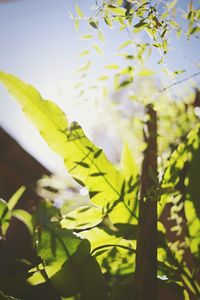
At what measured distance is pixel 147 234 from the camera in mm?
693

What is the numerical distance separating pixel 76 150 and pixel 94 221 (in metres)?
0.23

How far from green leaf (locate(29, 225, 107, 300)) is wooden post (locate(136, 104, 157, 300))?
139mm

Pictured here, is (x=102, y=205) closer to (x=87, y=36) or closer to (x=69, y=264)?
(x=69, y=264)

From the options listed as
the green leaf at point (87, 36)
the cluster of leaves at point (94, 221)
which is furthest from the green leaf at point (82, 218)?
the green leaf at point (87, 36)

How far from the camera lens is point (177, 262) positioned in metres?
0.90

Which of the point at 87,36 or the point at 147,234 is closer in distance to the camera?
the point at 147,234

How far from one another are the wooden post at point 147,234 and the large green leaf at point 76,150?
0.11 meters

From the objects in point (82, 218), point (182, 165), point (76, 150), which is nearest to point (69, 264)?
point (82, 218)

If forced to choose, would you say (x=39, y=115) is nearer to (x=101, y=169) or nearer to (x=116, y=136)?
(x=101, y=169)

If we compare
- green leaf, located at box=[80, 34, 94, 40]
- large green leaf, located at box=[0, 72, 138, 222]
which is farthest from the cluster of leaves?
green leaf, located at box=[80, 34, 94, 40]

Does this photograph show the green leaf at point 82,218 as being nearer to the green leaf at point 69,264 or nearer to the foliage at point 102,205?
the foliage at point 102,205

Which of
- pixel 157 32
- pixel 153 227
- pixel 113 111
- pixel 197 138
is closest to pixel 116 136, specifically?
pixel 113 111

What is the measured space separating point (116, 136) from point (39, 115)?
3.44 ft

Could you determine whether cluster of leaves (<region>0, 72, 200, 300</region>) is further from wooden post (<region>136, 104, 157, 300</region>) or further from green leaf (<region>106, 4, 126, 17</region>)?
green leaf (<region>106, 4, 126, 17</region>)
